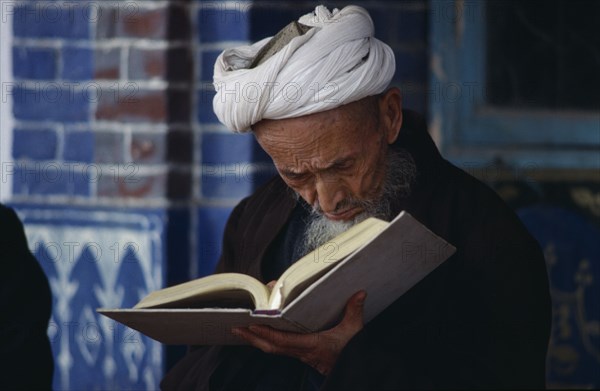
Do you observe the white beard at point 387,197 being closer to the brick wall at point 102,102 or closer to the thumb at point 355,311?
the thumb at point 355,311

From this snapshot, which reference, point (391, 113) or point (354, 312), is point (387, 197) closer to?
point (391, 113)

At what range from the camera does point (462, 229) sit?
3.73 m

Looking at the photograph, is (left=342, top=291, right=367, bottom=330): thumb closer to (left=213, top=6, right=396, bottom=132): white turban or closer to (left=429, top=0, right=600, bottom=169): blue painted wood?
(left=213, top=6, right=396, bottom=132): white turban

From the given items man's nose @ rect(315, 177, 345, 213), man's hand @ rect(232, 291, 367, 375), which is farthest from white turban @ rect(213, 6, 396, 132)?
man's hand @ rect(232, 291, 367, 375)

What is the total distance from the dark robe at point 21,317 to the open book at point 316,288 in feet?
2.43

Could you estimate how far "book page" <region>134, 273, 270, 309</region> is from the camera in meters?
3.43

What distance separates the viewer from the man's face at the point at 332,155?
12.5 ft

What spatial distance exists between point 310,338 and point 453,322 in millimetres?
437

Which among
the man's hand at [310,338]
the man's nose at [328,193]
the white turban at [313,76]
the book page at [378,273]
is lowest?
the man's hand at [310,338]

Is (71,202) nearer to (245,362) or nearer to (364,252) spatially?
(245,362)

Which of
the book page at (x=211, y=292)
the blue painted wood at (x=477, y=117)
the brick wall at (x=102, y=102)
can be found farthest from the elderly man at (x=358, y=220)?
the blue painted wood at (x=477, y=117)

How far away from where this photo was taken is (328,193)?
3.84 metres

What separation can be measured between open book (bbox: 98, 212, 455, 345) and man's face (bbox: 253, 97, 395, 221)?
1.48ft

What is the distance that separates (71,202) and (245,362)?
5.59ft
